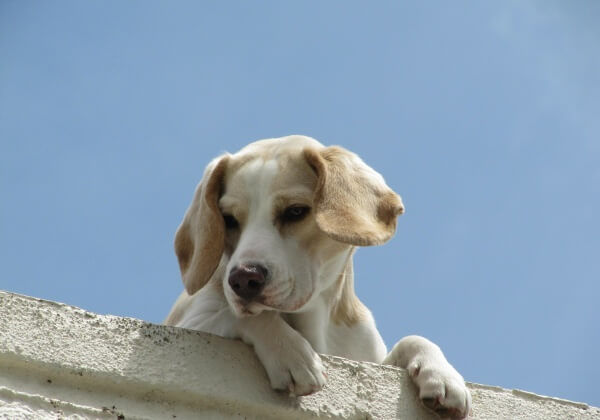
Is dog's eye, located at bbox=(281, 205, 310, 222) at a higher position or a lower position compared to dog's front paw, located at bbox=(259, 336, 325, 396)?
higher

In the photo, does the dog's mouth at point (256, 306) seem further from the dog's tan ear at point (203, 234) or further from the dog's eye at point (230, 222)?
the dog's eye at point (230, 222)

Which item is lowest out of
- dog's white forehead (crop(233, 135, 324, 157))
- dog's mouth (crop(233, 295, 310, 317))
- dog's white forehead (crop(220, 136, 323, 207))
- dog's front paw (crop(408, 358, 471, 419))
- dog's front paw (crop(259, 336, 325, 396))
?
dog's front paw (crop(259, 336, 325, 396))

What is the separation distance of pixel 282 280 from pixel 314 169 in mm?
708

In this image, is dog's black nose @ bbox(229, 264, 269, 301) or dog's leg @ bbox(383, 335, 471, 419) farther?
dog's black nose @ bbox(229, 264, 269, 301)

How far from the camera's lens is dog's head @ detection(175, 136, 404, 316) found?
3158mm

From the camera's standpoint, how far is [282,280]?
10.4ft

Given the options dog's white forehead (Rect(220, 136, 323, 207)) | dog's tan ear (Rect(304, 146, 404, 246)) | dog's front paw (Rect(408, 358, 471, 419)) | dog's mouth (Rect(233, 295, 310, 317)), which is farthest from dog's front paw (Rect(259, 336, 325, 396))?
dog's white forehead (Rect(220, 136, 323, 207))

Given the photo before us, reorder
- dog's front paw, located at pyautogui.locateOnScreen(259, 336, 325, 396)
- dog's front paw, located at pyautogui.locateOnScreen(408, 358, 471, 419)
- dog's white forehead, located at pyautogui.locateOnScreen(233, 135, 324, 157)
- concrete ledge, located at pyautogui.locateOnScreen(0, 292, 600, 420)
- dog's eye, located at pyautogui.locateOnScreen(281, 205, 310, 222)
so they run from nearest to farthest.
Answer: concrete ledge, located at pyautogui.locateOnScreen(0, 292, 600, 420) < dog's front paw, located at pyautogui.locateOnScreen(259, 336, 325, 396) < dog's front paw, located at pyautogui.locateOnScreen(408, 358, 471, 419) < dog's eye, located at pyautogui.locateOnScreen(281, 205, 310, 222) < dog's white forehead, located at pyautogui.locateOnScreen(233, 135, 324, 157)

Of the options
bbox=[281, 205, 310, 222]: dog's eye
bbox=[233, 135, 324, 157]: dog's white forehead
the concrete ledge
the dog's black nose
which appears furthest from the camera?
bbox=[233, 135, 324, 157]: dog's white forehead

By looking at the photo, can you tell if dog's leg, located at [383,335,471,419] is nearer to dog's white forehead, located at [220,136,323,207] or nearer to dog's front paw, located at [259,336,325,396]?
dog's front paw, located at [259,336,325,396]

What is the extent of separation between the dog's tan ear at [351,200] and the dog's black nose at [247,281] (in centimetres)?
32

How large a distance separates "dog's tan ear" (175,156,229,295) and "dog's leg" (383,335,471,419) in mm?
897

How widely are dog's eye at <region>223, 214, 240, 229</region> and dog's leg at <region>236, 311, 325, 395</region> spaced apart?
651mm

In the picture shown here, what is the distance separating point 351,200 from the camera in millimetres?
3430
